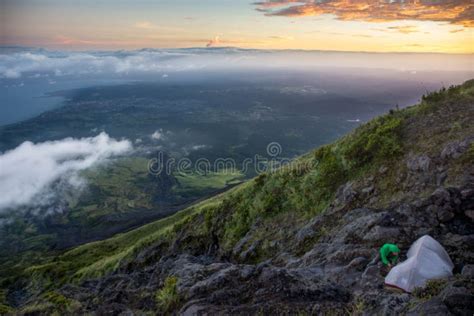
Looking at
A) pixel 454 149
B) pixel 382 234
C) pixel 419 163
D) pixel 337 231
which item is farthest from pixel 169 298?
pixel 454 149

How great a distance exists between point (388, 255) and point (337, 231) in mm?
5067

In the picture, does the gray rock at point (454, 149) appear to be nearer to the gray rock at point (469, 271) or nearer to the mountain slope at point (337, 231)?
the mountain slope at point (337, 231)

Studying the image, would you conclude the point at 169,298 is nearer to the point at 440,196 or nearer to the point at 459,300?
the point at 459,300

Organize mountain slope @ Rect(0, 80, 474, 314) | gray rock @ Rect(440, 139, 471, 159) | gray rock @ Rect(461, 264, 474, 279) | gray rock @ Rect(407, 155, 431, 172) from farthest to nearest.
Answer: gray rock @ Rect(407, 155, 431, 172) < gray rock @ Rect(440, 139, 471, 159) < mountain slope @ Rect(0, 80, 474, 314) < gray rock @ Rect(461, 264, 474, 279)

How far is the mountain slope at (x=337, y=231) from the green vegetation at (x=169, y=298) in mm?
61

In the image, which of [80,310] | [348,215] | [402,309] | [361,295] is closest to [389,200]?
[348,215]

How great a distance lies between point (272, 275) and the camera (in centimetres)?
1375

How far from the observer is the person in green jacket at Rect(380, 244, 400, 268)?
1272cm

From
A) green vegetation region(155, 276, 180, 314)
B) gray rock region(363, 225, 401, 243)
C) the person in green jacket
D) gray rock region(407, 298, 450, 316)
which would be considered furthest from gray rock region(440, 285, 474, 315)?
green vegetation region(155, 276, 180, 314)

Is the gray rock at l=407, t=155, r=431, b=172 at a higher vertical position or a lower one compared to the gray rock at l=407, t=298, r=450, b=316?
higher

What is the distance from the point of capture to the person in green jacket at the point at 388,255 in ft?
41.7

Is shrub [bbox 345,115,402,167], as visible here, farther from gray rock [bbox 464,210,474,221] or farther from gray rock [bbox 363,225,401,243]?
gray rock [bbox 363,225,401,243]

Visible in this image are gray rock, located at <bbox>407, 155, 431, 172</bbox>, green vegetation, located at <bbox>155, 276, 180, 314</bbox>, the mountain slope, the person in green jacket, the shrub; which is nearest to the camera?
the mountain slope

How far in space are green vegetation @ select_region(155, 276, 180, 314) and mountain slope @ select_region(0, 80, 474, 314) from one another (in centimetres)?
6
